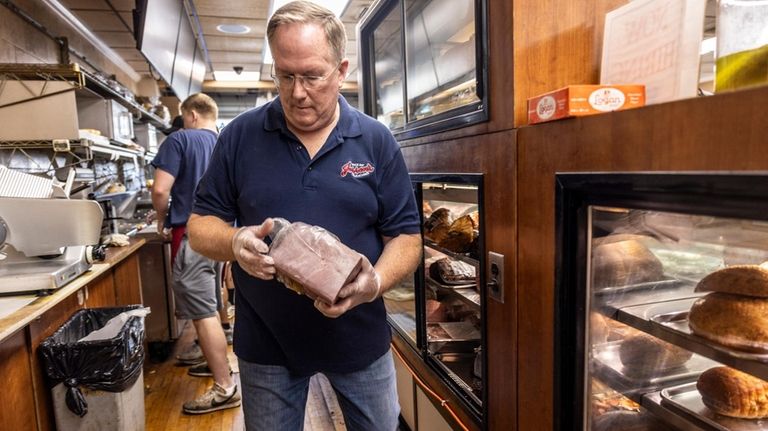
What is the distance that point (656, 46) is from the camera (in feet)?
3.34

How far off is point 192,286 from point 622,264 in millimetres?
2515

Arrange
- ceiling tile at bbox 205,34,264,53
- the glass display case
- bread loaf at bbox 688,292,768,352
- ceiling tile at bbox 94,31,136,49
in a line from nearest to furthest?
bread loaf at bbox 688,292,768,352 → the glass display case → ceiling tile at bbox 94,31,136,49 → ceiling tile at bbox 205,34,264,53

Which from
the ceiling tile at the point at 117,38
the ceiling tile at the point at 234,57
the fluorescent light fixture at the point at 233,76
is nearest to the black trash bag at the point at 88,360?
the ceiling tile at the point at 117,38

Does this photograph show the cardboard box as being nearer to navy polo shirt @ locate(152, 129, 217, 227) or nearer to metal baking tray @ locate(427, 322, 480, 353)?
metal baking tray @ locate(427, 322, 480, 353)

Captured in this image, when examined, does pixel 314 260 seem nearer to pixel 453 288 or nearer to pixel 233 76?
pixel 453 288

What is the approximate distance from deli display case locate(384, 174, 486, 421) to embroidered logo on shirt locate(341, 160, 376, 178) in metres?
0.42

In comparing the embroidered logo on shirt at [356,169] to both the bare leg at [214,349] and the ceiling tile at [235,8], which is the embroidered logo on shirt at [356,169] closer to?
the bare leg at [214,349]

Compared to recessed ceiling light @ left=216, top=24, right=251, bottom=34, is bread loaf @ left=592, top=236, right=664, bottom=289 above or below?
below

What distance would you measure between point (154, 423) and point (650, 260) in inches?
108

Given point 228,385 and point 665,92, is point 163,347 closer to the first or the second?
point 228,385

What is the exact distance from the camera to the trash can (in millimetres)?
1919

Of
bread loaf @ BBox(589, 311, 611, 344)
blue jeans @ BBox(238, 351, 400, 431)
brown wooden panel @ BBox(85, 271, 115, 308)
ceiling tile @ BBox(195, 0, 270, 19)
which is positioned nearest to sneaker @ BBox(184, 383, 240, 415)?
brown wooden panel @ BBox(85, 271, 115, 308)

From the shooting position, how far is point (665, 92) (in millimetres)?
994

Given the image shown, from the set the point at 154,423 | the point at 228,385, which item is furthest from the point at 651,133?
the point at 154,423
